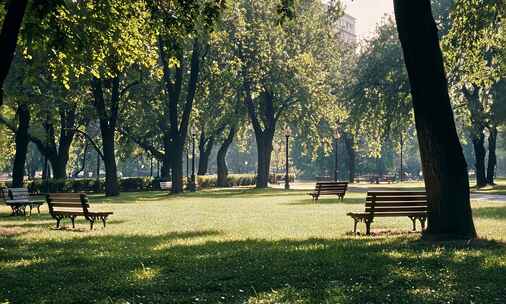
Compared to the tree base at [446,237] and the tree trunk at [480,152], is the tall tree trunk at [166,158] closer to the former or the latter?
the tree trunk at [480,152]

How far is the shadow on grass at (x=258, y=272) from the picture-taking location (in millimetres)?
7996

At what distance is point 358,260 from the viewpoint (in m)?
10.6

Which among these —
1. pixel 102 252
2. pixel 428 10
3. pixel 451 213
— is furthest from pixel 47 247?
pixel 428 10

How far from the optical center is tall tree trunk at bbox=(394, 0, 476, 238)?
1285 centimetres

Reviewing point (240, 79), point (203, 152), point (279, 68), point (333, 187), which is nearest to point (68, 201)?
point (333, 187)

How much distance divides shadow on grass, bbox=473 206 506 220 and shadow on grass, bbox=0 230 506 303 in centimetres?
860

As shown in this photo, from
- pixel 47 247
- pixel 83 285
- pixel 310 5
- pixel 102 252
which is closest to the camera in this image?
pixel 83 285

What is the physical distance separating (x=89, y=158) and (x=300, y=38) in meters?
47.9

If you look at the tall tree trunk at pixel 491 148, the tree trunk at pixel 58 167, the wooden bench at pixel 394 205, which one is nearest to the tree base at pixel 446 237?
the wooden bench at pixel 394 205

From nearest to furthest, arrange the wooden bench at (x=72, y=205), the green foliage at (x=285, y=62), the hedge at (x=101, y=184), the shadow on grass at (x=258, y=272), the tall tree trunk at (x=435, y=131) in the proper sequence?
the shadow on grass at (x=258, y=272) → the tall tree trunk at (x=435, y=131) → the wooden bench at (x=72, y=205) → the hedge at (x=101, y=184) → the green foliage at (x=285, y=62)

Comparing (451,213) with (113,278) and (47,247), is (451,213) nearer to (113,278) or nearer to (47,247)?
(113,278)

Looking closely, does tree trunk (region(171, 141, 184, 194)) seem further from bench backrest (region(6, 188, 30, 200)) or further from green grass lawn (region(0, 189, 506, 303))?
green grass lawn (region(0, 189, 506, 303))

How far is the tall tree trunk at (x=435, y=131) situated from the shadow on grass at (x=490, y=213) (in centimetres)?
813

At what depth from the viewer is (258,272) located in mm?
9555
